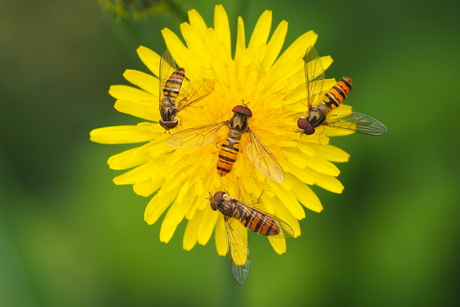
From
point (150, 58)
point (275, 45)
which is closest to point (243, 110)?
point (275, 45)

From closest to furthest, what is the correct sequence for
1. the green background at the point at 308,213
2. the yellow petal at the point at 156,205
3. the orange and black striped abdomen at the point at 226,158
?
the orange and black striped abdomen at the point at 226,158, the yellow petal at the point at 156,205, the green background at the point at 308,213

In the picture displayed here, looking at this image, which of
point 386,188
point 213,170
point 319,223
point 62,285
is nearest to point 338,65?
point 386,188

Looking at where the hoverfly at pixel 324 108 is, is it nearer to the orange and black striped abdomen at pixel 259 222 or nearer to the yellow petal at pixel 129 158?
the orange and black striped abdomen at pixel 259 222

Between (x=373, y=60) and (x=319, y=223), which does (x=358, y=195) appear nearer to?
(x=319, y=223)

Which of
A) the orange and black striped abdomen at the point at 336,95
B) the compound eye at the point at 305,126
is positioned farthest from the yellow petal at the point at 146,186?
the orange and black striped abdomen at the point at 336,95

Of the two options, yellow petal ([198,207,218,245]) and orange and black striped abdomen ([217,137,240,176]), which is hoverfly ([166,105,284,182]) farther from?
yellow petal ([198,207,218,245])

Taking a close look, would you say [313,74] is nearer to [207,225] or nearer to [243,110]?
[243,110]

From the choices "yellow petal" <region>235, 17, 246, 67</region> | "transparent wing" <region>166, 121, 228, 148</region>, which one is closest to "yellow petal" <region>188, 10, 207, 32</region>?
"yellow petal" <region>235, 17, 246, 67</region>
